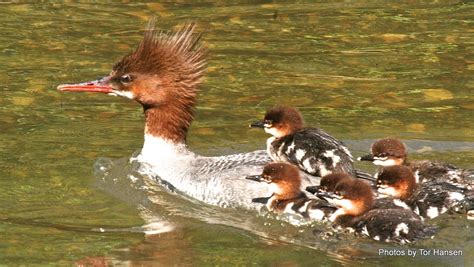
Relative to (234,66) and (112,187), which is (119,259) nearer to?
→ (112,187)

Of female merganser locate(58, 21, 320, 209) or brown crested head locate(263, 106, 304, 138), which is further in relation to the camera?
female merganser locate(58, 21, 320, 209)

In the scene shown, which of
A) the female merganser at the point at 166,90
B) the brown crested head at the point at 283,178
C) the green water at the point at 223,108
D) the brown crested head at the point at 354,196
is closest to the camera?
the green water at the point at 223,108

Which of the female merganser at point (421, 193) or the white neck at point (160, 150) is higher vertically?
the female merganser at point (421, 193)

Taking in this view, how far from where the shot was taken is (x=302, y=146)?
905 centimetres

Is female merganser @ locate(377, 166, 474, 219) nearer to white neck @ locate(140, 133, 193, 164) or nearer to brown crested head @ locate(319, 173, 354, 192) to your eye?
brown crested head @ locate(319, 173, 354, 192)

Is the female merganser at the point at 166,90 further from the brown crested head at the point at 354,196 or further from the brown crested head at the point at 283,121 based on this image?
the brown crested head at the point at 354,196

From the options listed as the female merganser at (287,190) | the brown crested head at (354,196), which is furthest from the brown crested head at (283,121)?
the brown crested head at (354,196)

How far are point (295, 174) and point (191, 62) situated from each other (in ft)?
4.94

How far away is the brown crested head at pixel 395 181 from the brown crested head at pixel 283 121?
0.88 m

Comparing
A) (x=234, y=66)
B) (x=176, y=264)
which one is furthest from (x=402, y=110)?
(x=176, y=264)

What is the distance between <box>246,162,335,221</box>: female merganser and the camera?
8.77 meters

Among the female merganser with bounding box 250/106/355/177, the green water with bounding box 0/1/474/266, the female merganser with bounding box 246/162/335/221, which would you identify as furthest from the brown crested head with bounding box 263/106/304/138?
the green water with bounding box 0/1/474/266

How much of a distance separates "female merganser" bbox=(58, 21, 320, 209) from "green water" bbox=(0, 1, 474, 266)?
0.28m

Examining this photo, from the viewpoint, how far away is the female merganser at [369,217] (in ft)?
26.5
